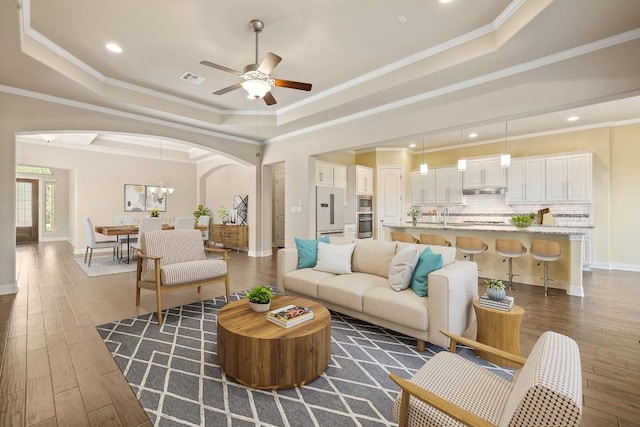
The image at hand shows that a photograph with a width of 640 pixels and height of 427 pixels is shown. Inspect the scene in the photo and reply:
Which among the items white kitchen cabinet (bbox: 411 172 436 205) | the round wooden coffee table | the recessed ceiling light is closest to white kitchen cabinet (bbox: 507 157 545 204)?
white kitchen cabinet (bbox: 411 172 436 205)

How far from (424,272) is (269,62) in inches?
99.4

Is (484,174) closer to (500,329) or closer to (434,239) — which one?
(434,239)

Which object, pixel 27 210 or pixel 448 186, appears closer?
pixel 448 186

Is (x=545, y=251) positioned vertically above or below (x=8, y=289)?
above

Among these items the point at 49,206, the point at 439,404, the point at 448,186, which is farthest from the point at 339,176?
the point at 49,206

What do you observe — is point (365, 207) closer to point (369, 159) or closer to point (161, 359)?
point (369, 159)

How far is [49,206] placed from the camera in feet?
33.2

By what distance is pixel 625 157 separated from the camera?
5.89 metres

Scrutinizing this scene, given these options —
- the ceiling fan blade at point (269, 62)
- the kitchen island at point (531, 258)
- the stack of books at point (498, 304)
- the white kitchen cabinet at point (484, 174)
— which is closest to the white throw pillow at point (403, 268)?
the stack of books at point (498, 304)

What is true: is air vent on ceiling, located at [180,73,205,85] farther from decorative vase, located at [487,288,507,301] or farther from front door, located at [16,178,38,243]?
front door, located at [16,178,38,243]

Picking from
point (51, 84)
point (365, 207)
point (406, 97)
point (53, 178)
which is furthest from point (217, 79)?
point (53, 178)

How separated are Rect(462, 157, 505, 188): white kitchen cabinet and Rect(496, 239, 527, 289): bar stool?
3.03 m

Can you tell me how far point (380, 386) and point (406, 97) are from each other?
3788 mm

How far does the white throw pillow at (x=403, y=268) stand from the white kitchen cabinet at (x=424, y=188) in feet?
18.3
